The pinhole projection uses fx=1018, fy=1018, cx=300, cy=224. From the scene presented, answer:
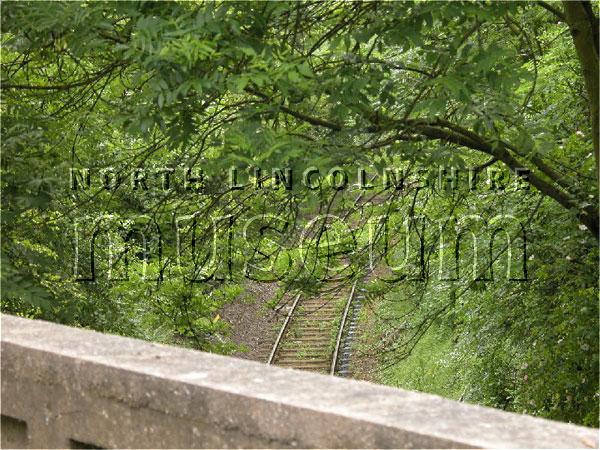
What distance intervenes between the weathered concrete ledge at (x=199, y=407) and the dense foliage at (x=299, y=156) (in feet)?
8.91

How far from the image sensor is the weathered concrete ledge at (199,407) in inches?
102

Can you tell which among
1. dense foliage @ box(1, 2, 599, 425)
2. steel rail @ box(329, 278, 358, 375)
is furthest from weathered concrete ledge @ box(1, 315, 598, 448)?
steel rail @ box(329, 278, 358, 375)

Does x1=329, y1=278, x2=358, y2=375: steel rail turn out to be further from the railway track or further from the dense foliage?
the dense foliage

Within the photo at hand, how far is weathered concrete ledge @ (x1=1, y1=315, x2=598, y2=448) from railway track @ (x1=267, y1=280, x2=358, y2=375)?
14.1 metres

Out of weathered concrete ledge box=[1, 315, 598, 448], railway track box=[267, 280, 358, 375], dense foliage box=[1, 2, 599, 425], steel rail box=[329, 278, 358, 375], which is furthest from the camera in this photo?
railway track box=[267, 280, 358, 375]

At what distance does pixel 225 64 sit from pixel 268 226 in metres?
3.20

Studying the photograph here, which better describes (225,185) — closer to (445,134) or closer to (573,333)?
(445,134)

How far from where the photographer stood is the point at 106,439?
3.24 meters

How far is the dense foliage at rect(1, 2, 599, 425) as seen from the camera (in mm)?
6770

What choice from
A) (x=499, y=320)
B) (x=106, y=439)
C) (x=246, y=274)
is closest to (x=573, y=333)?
(x=499, y=320)

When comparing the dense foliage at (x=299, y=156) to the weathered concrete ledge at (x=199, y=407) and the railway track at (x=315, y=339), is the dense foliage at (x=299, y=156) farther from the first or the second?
the railway track at (x=315, y=339)

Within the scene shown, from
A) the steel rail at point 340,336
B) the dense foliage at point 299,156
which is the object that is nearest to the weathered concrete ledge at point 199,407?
the dense foliage at point 299,156

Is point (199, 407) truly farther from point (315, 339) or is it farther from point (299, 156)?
point (315, 339)

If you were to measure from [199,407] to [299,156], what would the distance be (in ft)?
12.9
